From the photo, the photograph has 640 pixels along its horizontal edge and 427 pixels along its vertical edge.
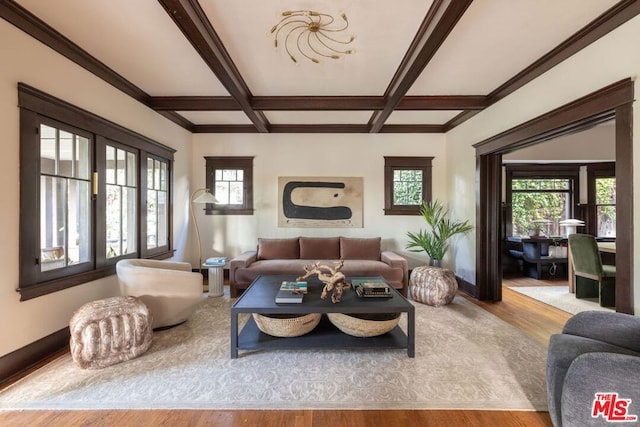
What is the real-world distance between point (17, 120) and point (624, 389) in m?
4.13

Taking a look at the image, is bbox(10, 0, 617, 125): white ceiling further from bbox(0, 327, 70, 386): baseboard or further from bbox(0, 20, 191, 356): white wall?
bbox(0, 327, 70, 386): baseboard

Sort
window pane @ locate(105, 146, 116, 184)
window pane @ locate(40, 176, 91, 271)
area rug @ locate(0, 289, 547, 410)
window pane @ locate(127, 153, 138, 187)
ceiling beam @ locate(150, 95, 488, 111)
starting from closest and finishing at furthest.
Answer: area rug @ locate(0, 289, 547, 410) → window pane @ locate(40, 176, 91, 271) → window pane @ locate(105, 146, 116, 184) → window pane @ locate(127, 153, 138, 187) → ceiling beam @ locate(150, 95, 488, 111)

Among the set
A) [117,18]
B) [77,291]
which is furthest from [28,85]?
[77,291]

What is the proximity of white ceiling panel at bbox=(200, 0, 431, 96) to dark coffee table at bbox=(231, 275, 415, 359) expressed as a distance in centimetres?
228

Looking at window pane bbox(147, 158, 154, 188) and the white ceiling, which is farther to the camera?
window pane bbox(147, 158, 154, 188)

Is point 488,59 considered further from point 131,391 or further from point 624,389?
point 131,391

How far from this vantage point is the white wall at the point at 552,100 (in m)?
2.01

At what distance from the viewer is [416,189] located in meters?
5.04

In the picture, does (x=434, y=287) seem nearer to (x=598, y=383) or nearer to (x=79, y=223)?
(x=598, y=383)

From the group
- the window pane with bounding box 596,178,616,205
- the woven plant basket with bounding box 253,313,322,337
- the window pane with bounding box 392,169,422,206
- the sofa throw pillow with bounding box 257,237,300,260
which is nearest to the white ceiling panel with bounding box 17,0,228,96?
the sofa throw pillow with bounding box 257,237,300,260

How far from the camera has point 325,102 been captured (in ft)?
12.3

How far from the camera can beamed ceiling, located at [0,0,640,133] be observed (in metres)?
2.06

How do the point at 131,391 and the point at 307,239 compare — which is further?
the point at 307,239

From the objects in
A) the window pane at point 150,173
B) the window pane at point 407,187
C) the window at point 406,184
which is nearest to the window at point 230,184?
the window pane at point 150,173
